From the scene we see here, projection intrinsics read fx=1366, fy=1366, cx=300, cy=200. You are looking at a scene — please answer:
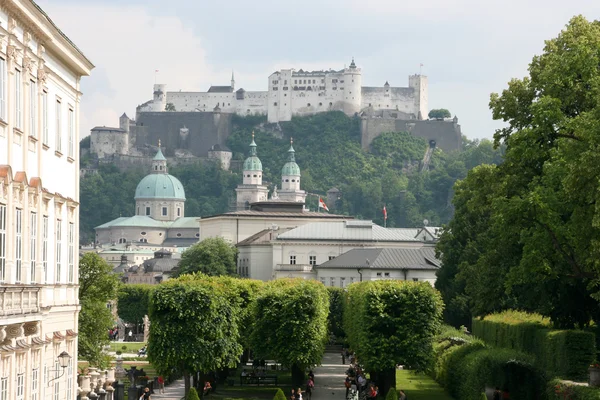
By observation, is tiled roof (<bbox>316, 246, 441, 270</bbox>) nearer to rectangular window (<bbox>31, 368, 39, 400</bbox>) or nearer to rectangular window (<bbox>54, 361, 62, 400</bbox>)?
rectangular window (<bbox>54, 361, 62, 400</bbox>)

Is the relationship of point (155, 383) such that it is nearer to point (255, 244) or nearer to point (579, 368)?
point (579, 368)

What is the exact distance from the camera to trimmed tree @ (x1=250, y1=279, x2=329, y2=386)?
6016cm

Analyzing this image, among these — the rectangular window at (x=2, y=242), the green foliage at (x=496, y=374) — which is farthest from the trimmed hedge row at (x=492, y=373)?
the rectangular window at (x=2, y=242)

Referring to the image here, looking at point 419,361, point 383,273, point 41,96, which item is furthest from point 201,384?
point 383,273

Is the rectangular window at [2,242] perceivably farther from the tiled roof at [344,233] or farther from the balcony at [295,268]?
the tiled roof at [344,233]

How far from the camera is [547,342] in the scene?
4188cm

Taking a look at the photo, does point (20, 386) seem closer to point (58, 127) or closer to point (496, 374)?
point (58, 127)

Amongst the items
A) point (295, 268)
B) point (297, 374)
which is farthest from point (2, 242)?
point (295, 268)

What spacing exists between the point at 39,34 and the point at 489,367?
23.4m

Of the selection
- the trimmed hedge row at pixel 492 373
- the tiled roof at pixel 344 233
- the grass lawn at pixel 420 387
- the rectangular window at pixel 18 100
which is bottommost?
the grass lawn at pixel 420 387

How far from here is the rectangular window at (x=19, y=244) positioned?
81.5 feet

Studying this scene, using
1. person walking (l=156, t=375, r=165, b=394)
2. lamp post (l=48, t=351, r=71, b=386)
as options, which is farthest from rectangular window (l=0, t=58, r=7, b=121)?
person walking (l=156, t=375, r=165, b=394)

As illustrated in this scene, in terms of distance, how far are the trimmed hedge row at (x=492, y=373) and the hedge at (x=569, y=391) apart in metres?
3.07

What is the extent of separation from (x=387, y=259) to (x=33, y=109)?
88.7 metres
